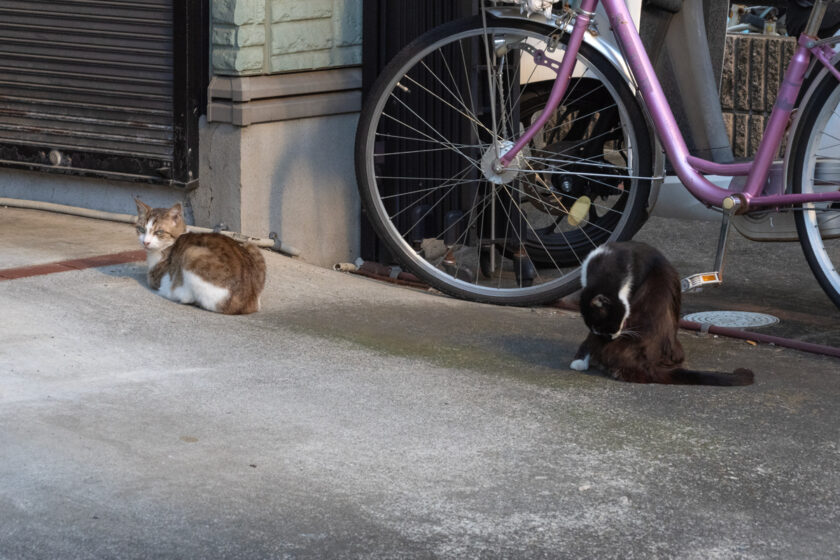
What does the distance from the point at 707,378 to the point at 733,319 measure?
1.04 meters

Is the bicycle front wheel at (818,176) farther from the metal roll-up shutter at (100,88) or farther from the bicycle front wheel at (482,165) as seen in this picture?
the metal roll-up shutter at (100,88)

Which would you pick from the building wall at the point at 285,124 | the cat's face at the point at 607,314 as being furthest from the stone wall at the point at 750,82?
the cat's face at the point at 607,314

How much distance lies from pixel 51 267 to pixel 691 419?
2.56m

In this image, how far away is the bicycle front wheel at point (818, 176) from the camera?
165 inches

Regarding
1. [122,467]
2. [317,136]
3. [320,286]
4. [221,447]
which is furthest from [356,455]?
[317,136]

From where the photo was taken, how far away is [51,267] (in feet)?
15.5

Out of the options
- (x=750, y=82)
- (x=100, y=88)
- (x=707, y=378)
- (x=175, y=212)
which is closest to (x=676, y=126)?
(x=707, y=378)

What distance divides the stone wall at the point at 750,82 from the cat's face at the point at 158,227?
4361 mm

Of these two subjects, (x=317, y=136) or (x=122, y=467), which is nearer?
(x=122, y=467)

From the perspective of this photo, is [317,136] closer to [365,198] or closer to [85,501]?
[365,198]

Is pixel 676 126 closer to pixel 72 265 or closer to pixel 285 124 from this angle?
pixel 285 124

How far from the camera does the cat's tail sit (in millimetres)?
3758

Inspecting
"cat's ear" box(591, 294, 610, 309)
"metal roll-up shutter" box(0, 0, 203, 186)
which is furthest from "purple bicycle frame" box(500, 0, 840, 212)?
"metal roll-up shutter" box(0, 0, 203, 186)

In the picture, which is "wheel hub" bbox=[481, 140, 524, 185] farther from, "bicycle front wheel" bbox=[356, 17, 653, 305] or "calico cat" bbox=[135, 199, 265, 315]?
"calico cat" bbox=[135, 199, 265, 315]
